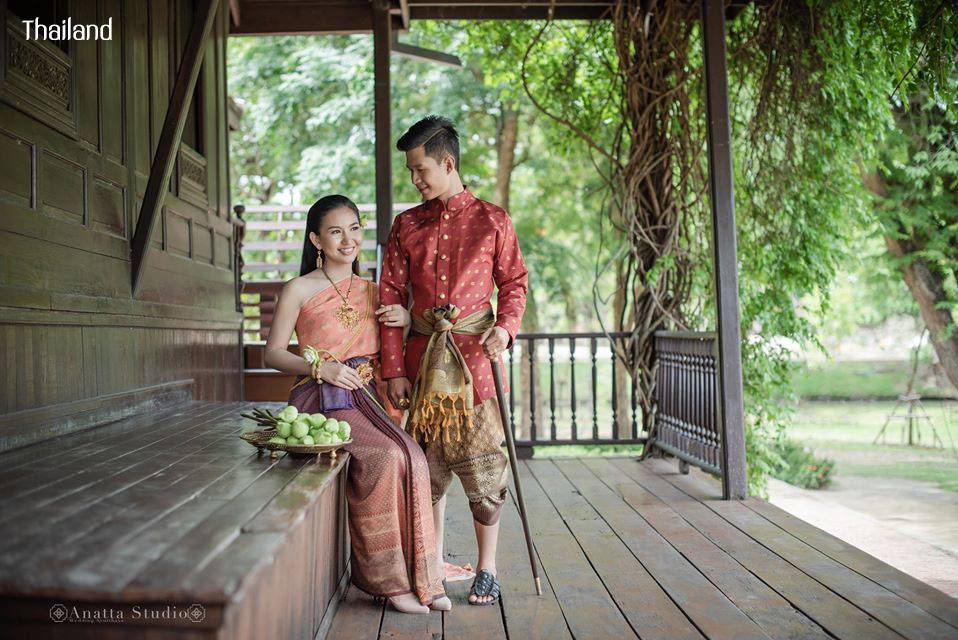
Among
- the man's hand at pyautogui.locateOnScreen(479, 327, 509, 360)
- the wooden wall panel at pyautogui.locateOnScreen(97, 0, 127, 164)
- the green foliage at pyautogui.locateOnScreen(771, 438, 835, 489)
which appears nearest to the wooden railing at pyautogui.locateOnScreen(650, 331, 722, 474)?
the man's hand at pyautogui.locateOnScreen(479, 327, 509, 360)

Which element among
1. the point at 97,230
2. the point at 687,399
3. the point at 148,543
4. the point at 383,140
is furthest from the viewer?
the point at 383,140

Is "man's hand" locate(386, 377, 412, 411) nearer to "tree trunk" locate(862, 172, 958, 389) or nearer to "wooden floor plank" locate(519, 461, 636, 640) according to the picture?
"wooden floor plank" locate(519, 461, 636, 640)

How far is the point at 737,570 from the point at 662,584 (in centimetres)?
33

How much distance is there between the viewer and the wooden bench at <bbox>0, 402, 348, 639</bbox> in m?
1.28

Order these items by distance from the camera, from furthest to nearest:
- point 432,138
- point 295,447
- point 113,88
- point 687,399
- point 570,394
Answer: point 570,394, point 687,399, point 113,88, point 432,138, point 295,447

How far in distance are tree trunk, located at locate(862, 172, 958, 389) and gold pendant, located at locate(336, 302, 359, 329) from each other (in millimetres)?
7046

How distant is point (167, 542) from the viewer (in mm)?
1440

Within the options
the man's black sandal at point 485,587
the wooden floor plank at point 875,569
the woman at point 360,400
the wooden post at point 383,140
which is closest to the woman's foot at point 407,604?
the woman at point 360,400

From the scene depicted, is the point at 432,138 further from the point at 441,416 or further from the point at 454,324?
the point at 441,416

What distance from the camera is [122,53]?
3744mm

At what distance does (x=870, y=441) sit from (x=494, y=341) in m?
11.8

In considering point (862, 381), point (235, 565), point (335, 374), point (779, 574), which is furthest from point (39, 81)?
point (862, 381)

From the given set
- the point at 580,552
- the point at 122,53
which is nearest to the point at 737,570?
the point at 580,552

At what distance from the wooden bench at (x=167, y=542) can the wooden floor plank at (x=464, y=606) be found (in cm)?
37
